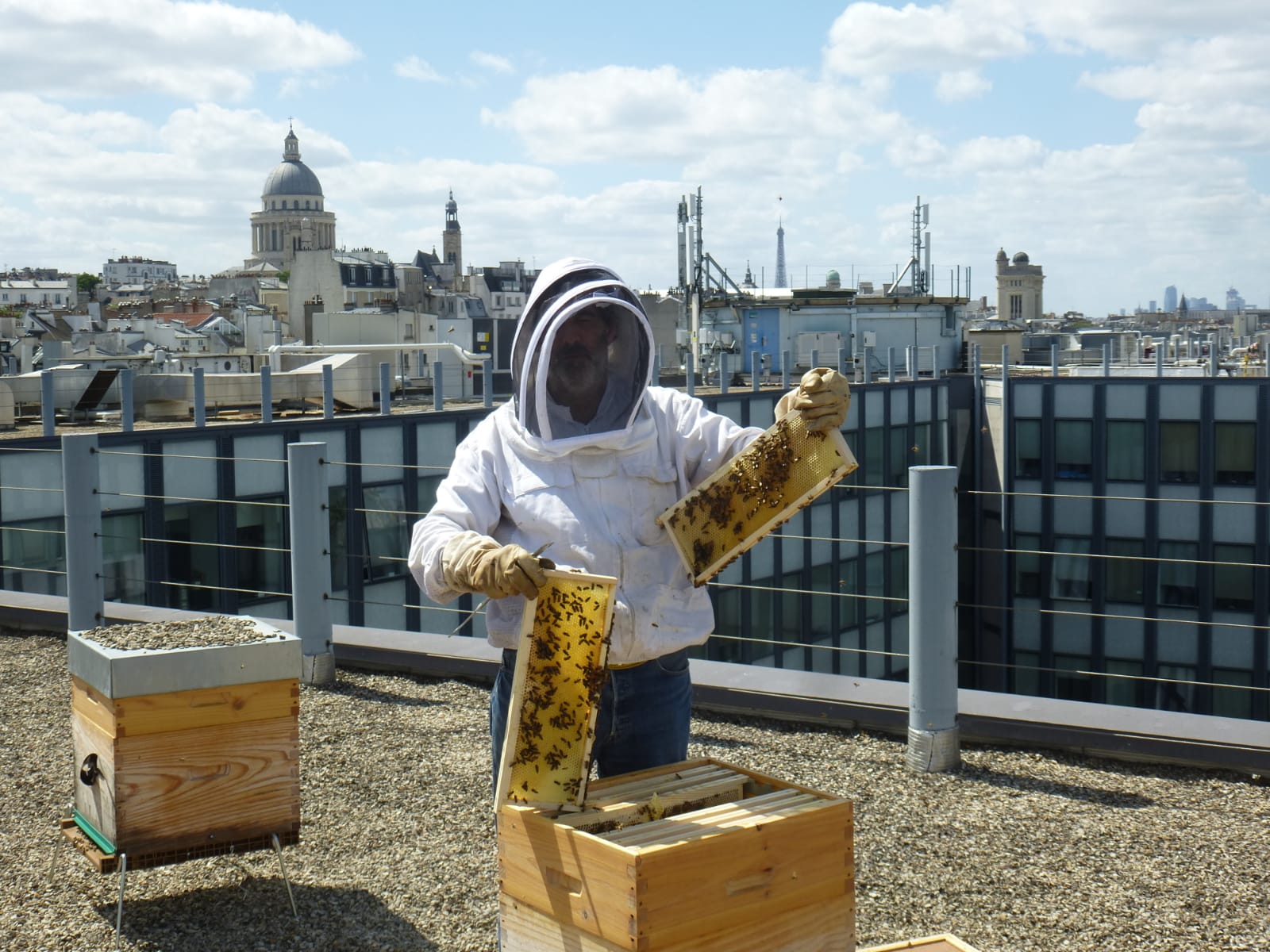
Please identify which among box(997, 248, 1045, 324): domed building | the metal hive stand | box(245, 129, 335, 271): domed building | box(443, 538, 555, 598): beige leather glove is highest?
box(245, 129, 335, 271): domed building

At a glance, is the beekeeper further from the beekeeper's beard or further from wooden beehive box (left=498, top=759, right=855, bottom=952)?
wooden beehive box (left=498, top=759, right=855, bottom=952)

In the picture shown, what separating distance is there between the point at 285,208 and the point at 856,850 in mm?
175396

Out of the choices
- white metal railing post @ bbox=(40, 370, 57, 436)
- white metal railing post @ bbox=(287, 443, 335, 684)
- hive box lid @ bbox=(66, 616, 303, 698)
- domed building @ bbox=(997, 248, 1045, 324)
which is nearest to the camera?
hive box lid @ bbox=(66, 616, 303, 698)

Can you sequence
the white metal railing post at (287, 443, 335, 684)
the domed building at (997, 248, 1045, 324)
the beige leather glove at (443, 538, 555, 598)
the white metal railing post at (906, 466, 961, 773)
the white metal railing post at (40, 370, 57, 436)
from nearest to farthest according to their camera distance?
1. the beige leather glove at (443, 538, 555, 598)
2. the white metal railing post at (906, 466, 961, 773)
3. the white metal railing post at (287, 443, 335, 684)
4. the white metal railing post at (40, 370, 57, 436)
5. the domed building at (997, 248, 1045, 324)

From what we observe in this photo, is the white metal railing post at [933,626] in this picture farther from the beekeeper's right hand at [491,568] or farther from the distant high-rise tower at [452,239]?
the distant high-rise tower at [452,239]

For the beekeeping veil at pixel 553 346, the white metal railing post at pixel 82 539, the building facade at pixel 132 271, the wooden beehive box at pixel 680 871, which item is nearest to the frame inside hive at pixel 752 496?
the beekeeping veil at pixel 553 346

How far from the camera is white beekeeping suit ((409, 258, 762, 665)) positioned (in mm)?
3129

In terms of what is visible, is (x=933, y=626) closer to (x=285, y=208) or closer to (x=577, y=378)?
(x=577, y=378)

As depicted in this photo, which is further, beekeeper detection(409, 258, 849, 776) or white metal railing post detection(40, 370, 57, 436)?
white metal railing post detection(40, 370, 57, 436)

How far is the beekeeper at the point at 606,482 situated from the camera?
313cm

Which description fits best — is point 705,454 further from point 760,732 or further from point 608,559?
point 760,732

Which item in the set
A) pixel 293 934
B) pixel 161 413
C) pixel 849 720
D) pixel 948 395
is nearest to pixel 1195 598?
pixel 948 395

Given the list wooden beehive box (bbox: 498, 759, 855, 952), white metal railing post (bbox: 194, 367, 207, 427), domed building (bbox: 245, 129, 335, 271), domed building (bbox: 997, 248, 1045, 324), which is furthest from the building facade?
wooden beehive box (bbox: 498, 759, 855, 952)

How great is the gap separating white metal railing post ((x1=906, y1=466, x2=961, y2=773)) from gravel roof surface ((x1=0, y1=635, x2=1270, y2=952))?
0.45ft
